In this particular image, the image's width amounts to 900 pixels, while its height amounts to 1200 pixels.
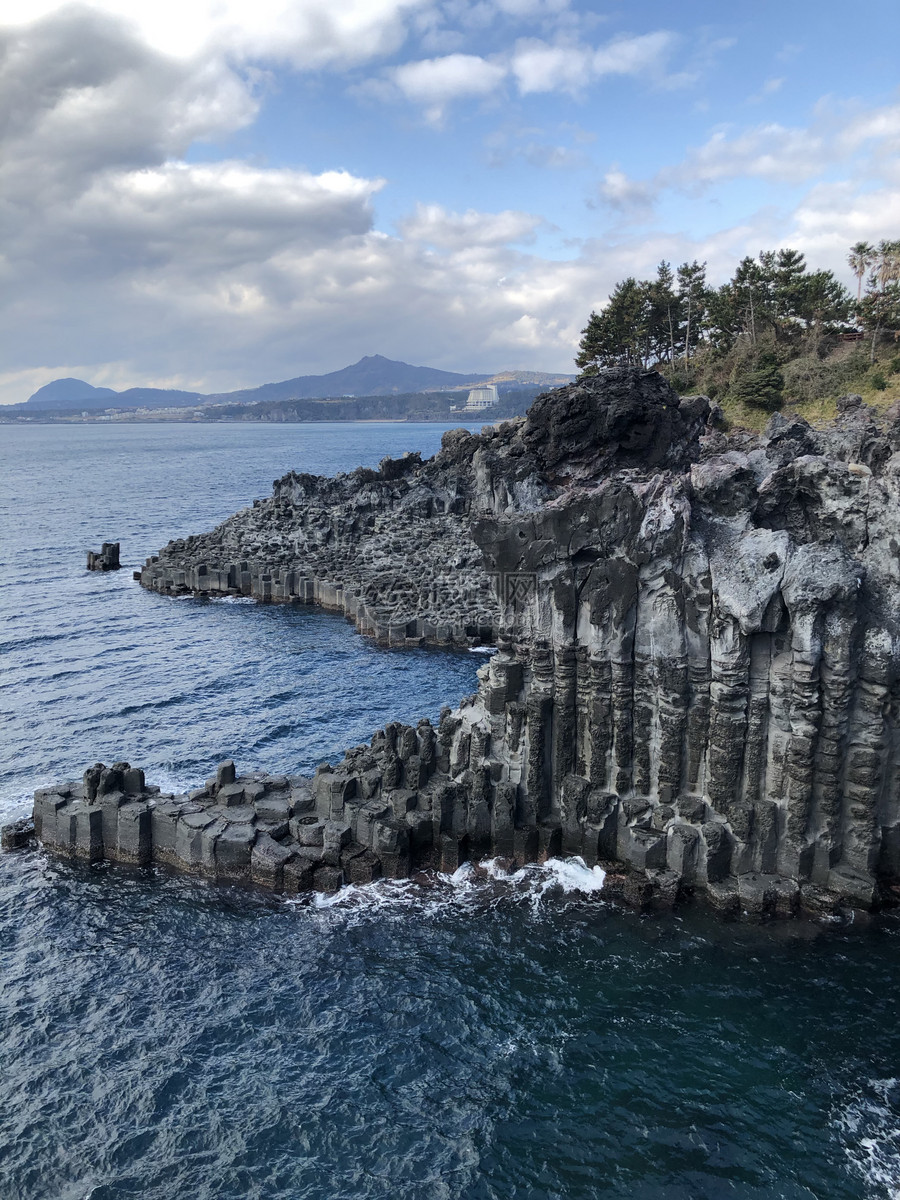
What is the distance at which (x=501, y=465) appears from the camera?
60844mm

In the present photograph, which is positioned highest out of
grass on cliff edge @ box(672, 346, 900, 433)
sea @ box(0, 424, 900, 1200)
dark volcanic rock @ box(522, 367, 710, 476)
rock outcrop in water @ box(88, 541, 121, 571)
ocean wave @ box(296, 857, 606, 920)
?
grass on cliff edge @ box(672, 346, 900, 433)

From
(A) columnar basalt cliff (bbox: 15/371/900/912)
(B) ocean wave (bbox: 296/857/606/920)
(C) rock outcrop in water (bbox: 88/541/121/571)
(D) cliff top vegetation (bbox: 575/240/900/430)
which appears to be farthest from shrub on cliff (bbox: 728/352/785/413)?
(B) ocean wave (bbox: 296/857/606/920)

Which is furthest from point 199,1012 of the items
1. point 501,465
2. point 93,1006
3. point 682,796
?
point 501,465

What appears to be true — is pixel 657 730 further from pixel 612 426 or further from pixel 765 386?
pixel 765 386

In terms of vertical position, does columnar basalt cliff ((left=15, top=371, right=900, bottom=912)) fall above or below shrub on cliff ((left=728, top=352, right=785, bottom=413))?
below

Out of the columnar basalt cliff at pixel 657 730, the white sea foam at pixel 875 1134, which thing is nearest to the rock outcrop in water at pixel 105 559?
the columnar basalt cliff at pixel 657 730

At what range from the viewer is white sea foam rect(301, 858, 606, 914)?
1015 inches

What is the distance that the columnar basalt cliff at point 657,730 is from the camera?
2388cm

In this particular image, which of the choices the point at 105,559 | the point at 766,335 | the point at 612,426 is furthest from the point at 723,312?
the point at 105,559

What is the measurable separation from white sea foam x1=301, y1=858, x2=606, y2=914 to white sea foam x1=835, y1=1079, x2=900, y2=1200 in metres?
9.11

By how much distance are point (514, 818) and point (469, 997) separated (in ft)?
23.8

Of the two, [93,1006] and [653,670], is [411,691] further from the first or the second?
[93,1006]

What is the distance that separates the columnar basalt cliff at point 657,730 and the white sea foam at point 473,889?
59 centimetres

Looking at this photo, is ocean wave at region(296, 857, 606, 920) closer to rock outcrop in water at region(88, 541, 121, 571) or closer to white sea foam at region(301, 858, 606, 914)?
white sea foam at region(301, 858, 606, 914)
